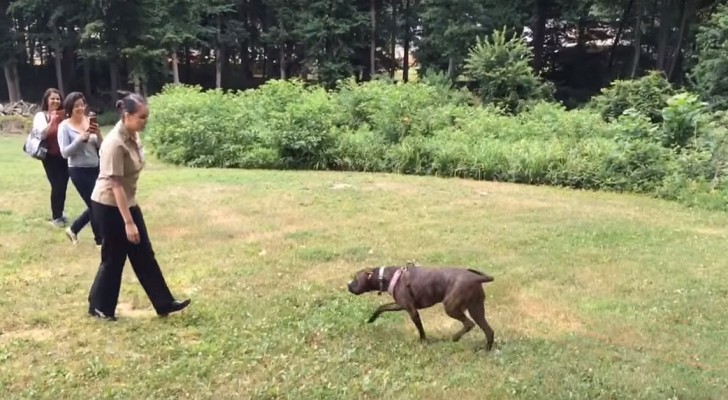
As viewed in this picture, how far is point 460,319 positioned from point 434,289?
0.24 m

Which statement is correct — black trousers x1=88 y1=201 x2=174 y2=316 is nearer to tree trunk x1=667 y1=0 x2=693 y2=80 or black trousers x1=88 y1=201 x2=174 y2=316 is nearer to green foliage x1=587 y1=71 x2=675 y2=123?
green foliage x1=587 y1=71 x2=675 y2=123

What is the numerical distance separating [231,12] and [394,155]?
22659mm

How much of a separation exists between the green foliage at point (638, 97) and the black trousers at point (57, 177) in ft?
42.8

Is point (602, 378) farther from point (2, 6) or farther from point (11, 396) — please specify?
point (2, 6)

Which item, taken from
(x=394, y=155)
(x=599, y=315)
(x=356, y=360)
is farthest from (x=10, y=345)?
(x=394, y=155)

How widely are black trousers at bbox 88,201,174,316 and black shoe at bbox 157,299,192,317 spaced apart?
2 centimetres

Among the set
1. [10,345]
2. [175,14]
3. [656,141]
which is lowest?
[10,345]

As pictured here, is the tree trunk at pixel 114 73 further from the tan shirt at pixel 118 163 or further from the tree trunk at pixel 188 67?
the tan shirt at pixel 118 163

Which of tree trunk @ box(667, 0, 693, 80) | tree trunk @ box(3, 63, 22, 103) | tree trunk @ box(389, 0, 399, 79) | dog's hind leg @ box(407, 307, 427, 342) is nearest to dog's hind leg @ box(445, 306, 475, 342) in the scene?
dog's hind leg @ box(407, 307, 427, 342)

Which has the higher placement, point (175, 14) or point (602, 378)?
point (175, 14)

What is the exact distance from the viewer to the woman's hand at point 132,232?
430cm

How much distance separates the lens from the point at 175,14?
96.0 feet

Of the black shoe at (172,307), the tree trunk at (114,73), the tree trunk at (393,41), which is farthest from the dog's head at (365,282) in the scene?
the tree trunk at (393,41)

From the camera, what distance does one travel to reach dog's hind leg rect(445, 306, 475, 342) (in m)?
4.03
